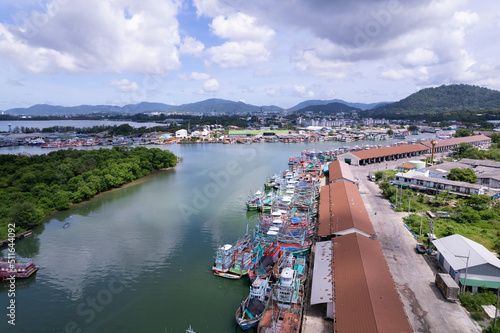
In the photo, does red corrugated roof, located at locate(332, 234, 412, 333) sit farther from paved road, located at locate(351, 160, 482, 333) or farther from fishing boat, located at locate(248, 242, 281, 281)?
fishing boat, located at locate(248, 242, 281, 281)

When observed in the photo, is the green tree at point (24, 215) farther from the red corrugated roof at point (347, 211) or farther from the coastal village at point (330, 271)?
the red corrugated roof at point (347, 211)

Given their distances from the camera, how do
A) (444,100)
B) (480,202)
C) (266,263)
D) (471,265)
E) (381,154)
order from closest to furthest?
1. (471,265)
2. (266,263)
3. (480,202)
4. (381,154)
5. (444,100)

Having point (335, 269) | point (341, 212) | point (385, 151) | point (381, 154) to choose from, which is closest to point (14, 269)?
point (335, 269)

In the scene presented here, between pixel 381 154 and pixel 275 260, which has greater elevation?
pixel 381 154

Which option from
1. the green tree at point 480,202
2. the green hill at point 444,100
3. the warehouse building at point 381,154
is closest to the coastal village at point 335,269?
the green tree at point 480,202

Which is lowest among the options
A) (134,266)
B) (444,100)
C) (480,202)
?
(134,266)

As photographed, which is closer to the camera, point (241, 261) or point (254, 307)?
point (254, 307)

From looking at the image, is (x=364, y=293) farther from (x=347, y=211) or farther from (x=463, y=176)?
(x=463, y=176)
